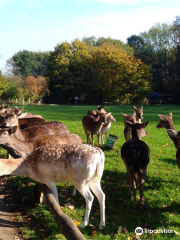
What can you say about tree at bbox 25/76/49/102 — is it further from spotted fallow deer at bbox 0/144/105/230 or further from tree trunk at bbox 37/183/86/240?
tree trunk at bbox 37/183/86/240

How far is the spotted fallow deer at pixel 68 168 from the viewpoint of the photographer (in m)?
5.07

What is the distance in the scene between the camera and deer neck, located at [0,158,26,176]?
5.26 m

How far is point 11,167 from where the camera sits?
5.36m

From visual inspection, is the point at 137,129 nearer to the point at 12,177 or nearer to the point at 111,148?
the point at 111,148

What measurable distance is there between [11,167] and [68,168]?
1090 mm

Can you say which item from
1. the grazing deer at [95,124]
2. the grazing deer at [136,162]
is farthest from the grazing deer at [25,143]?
the grazing deer at [95,124]

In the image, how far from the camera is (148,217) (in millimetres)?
5766

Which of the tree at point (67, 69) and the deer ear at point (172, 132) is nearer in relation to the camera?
the deer ear at point (172, 132)

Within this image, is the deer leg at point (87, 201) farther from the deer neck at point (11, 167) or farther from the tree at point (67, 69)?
the tree at point (67, 69)

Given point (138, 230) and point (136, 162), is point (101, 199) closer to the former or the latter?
point (138, 230)

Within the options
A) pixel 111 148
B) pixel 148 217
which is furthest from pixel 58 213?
pixel 111 148

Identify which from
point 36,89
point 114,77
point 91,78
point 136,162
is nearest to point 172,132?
point 136,162

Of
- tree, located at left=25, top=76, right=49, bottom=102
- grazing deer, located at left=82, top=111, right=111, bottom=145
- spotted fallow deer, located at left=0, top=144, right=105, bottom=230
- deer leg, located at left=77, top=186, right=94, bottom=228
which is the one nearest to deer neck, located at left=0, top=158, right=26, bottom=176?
spotted fallow deer, located at left=0, top=144, right=105, bottom=230

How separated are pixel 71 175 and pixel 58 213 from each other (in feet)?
3.57
